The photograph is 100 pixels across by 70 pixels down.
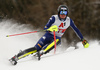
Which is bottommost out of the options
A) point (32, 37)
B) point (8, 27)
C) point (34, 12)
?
point (32, 37)

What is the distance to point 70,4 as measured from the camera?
5301mm

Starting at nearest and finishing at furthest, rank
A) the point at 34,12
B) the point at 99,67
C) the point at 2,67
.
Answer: the point at 99,67 < the point at 2,67 < the point at 34,12

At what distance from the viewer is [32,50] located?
268 centimetres

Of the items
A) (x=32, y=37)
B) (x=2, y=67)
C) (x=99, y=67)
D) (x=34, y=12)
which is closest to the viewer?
(x=99, y=67)

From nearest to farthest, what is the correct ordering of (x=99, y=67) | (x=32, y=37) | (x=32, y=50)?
(x=99, y=67)
(x=32, y=50)
(x=32, y=37)

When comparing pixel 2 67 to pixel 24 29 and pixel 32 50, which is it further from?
pixel 24 29

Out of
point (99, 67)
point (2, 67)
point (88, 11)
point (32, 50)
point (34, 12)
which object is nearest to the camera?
point (99, 67)

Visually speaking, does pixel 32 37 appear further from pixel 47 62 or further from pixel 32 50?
pixel 47 62

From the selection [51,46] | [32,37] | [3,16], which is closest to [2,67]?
[51,46]

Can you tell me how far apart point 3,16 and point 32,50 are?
158 inches

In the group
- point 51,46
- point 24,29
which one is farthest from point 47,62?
point 24,29

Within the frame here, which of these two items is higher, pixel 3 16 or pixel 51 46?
pixel 51 46

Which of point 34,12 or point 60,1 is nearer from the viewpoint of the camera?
point 60,1

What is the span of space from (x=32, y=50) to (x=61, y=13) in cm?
87
